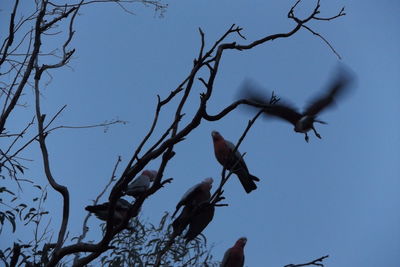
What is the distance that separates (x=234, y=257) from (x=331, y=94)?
88.5 inches

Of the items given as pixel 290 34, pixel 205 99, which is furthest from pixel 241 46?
pixel 205 99

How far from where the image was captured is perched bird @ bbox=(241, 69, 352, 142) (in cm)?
332

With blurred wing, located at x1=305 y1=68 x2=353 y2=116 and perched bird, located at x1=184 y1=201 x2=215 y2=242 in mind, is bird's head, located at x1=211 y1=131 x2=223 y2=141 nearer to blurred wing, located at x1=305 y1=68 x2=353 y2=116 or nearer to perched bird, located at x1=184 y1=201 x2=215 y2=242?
perched bird, located at x1=184 y1=201 x2=215 y2=242

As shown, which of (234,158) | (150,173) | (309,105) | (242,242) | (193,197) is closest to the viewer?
(309,105)

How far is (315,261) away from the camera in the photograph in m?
2.56

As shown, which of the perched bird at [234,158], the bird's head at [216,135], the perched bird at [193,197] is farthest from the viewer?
the bird's head at [216,135]

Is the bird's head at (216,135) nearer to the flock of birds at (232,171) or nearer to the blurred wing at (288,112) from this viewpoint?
the flock of birds at (232,171)

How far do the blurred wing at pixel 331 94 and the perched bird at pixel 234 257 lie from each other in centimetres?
218

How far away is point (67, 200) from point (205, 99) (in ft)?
2.38

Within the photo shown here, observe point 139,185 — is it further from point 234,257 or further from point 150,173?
point 234,257

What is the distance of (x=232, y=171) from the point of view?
270 centimetres

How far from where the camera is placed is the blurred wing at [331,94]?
3398mm

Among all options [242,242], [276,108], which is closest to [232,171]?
[276,108]

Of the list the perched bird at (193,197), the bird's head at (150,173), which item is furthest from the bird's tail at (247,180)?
the bird's head at (150,173)
